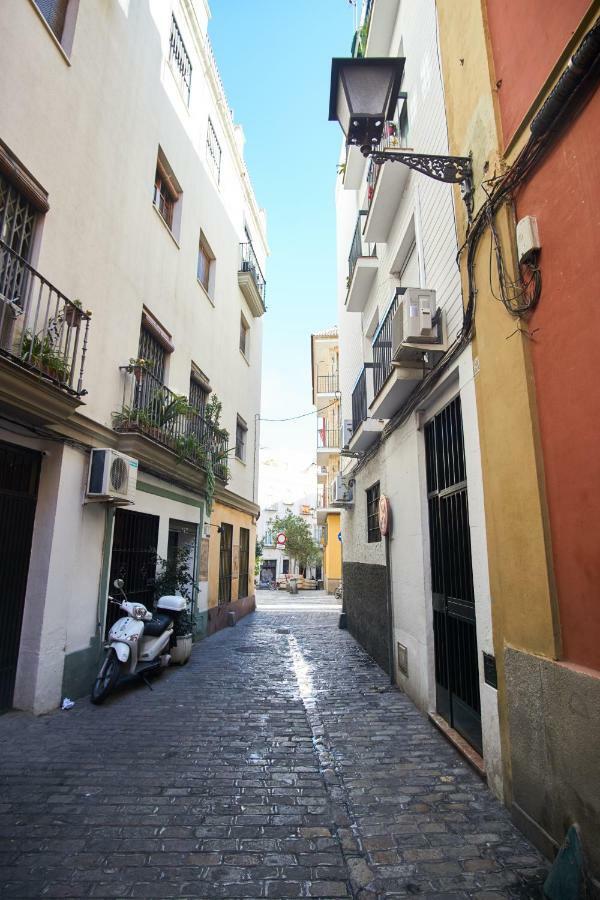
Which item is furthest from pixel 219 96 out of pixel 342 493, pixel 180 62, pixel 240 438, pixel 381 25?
pixel 342 493

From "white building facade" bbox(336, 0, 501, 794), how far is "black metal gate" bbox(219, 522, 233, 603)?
179 inches

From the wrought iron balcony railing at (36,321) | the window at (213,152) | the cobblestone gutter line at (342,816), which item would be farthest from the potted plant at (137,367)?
the window at (213,152)

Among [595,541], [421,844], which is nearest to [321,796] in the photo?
[421,844]

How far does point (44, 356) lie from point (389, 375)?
3825 mm

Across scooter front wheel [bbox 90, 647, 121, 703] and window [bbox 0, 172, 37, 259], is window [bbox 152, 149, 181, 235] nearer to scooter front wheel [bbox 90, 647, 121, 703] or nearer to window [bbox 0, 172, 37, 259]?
window [bbox 0, 172, 37, 259]

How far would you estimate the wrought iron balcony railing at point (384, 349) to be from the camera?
6818mm

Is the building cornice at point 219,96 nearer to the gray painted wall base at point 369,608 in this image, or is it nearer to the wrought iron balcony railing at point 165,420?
the wrought iron balcony railing at point 165,420

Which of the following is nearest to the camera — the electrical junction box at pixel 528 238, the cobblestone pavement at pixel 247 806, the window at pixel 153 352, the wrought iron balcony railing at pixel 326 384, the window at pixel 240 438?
the cobblestone pavement at pixel 247 806

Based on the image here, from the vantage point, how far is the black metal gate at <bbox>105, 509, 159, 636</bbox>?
22.7 feet

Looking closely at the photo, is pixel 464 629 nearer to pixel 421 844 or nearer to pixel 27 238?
pixel 421 844

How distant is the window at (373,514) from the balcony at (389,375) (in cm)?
211

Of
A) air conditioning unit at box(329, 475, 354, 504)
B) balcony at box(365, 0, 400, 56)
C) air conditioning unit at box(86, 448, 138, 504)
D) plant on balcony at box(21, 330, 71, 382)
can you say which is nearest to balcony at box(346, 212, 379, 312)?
balcony at box(365, 0, 400, 56)

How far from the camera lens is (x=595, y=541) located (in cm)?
254

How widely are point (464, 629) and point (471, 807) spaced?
1.46 metres
